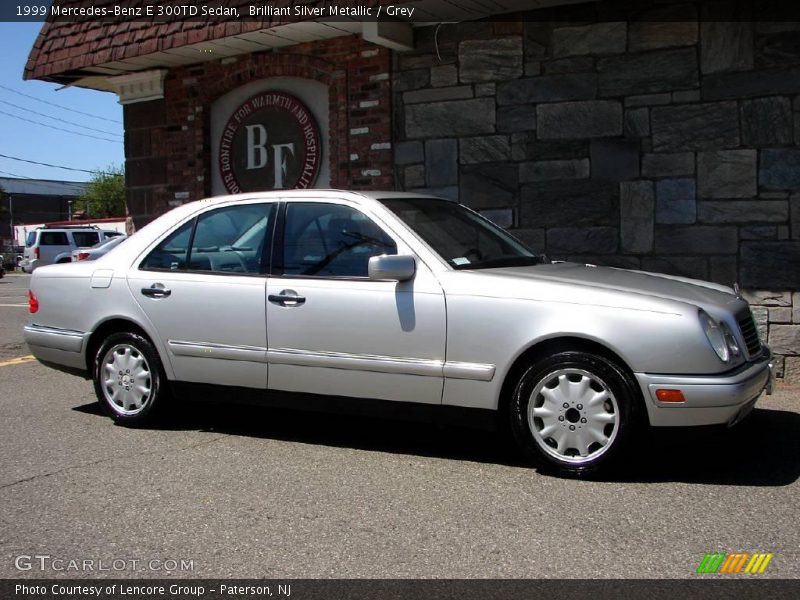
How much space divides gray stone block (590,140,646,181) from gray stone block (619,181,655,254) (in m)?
0.11

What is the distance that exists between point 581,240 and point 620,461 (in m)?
4.37

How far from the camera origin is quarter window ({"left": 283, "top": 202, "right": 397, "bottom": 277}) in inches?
211

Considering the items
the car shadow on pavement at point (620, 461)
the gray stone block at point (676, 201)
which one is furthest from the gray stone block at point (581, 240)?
the car shadow on pavement at point (620, 461)

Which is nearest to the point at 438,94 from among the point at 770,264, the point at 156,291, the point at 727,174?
the point at 727,174

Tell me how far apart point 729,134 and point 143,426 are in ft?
18.3

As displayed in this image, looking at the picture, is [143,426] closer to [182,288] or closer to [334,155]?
[182,288]

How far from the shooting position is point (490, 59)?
9.09 m

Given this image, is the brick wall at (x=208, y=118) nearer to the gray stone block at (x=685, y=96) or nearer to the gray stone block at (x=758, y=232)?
the gray stone block at (x=685, y=96)

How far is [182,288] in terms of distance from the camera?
19.2 ft

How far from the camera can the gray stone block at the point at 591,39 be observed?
8414mm

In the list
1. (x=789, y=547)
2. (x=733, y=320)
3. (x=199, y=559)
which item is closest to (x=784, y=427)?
(x=733, y=320)

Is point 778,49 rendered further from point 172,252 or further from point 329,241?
point 172,252

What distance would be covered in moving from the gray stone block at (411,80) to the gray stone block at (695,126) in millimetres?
2514

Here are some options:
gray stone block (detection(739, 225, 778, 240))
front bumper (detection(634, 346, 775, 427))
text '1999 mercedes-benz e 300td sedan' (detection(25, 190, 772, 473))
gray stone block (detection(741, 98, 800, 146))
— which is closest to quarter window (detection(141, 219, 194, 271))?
text '1999 mercedes-benz e 300td sedan' (detection(25, 190, 772, 473))
